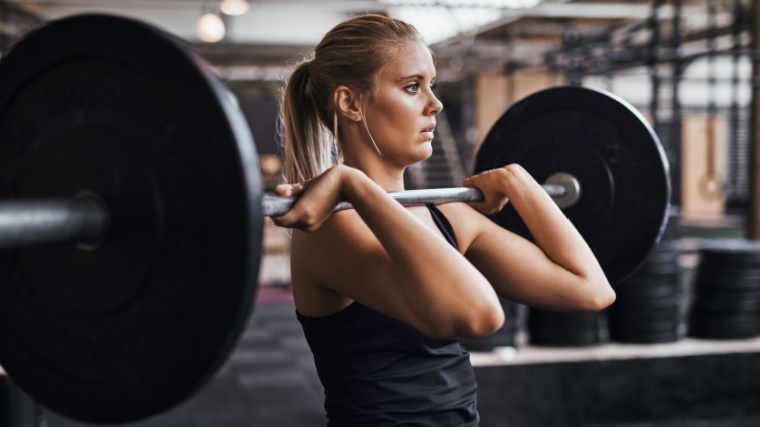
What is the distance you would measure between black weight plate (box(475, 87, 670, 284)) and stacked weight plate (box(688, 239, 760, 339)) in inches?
104

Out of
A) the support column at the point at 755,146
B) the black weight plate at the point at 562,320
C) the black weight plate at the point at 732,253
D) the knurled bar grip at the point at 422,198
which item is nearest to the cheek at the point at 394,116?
the knurled bar grip at the point at 422,198

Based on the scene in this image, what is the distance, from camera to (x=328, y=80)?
1163mm

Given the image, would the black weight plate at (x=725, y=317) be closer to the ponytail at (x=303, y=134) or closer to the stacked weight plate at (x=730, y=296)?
the stacked weight plate at (x=730, y=296)

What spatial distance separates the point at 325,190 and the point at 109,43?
30cm

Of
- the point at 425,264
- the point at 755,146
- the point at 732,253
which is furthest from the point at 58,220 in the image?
the point at 755,146

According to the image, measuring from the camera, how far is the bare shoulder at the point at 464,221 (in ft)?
3.72

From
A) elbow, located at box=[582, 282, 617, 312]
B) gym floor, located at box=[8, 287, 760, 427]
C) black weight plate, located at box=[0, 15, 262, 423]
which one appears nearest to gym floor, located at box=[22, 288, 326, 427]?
gym floor, located at box=[8, 287, 760, 427]

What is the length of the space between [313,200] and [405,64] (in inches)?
14.6

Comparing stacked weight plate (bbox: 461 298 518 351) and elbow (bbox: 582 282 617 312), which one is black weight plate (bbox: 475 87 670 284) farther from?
stacked weight plate (bbox: 461 298 518 351)

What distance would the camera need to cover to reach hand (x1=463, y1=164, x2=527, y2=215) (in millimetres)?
1190

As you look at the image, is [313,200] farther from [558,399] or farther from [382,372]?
[558,399]

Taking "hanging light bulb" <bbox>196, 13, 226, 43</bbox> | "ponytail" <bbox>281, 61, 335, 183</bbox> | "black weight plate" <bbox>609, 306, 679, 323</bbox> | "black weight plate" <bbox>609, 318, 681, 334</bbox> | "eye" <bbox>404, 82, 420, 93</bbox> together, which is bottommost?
"black weight plate" <bbox>609, 318, 681, 334</bbox>

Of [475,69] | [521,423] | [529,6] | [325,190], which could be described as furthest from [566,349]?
[475,69]

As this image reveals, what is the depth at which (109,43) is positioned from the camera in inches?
25.6
